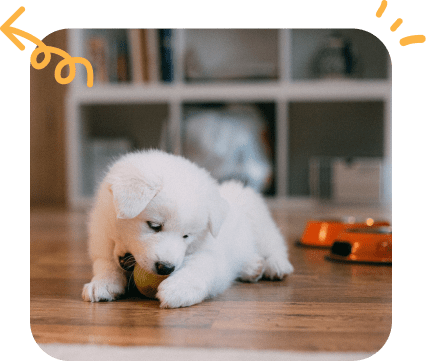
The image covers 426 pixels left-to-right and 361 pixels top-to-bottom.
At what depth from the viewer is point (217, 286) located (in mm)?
1203

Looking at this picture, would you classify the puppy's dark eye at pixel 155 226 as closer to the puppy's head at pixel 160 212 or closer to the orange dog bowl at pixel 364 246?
the puppy's head at pixel 160 212

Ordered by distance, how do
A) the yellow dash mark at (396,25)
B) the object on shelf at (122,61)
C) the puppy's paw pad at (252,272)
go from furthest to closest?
the object on shelf at (122,61) < the puppy's paw pad at (252,272) < the yellow dash mark at (396,25)

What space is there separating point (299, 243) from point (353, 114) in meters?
2.24

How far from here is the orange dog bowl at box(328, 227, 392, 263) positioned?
1.65 m

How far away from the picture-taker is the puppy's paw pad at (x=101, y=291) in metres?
1.15

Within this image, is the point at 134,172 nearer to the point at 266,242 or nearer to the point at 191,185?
the point at 191,185

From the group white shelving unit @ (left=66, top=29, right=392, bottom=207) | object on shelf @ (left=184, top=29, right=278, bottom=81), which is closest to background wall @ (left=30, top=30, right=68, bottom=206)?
white shelving unit @ (left=66, top=29, right=392, bottom=207)

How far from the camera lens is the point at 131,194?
1.04m

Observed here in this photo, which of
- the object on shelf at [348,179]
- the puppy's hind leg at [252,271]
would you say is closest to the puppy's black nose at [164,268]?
the puppy's hind leg at [252,271]

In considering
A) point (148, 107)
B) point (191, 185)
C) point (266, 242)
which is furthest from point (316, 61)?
point (191, 185)

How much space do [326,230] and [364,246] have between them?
0.40 meters

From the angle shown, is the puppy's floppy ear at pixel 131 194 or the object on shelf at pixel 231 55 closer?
the puppy's floppy ear at pixel 131 194

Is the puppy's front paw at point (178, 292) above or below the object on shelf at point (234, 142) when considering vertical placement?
below

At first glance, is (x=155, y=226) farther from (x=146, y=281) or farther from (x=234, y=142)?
(x=234, y=142)
